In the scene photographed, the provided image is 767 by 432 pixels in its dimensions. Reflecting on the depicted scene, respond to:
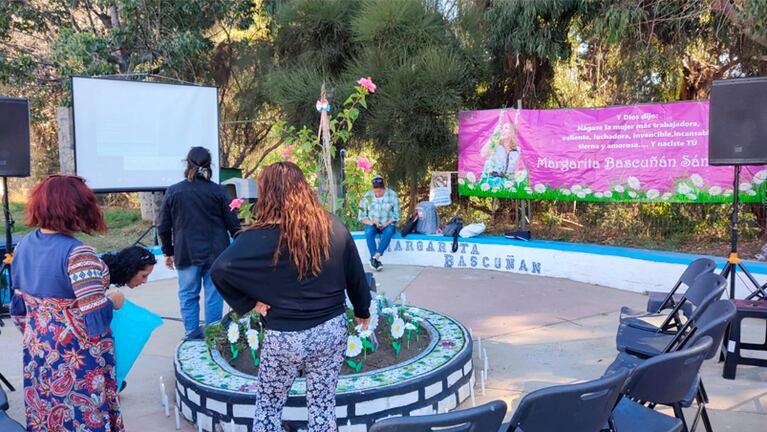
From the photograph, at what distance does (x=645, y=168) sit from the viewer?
702 centimetres

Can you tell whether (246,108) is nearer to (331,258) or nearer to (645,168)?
(645,168)

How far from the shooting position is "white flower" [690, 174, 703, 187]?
6671 mm

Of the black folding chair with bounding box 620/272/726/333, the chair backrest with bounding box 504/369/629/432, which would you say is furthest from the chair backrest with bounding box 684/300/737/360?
the chair backrest with bounding box 504/369/629/432

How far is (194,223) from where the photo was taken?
422cm

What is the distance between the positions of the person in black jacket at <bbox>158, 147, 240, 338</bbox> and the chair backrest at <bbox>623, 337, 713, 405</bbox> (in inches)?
116

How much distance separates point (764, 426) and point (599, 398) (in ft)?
5.77

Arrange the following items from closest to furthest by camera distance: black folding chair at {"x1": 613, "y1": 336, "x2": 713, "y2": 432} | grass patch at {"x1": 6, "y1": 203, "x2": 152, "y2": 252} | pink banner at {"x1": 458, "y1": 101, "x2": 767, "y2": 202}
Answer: black folding chair at {"x1": 613, "y1": 336, "x2": 713, "y2": 432}
pink banner at {"x1": 458, "y1": 101, "x2": 767, "y2": 202}
grass patch at {"x1": 6, "y1": 203, "x2": 152, "y2": 252}

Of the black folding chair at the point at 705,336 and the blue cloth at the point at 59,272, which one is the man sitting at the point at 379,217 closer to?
the black folding chair at the point at 705,336

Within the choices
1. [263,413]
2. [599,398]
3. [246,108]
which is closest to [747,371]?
[599,398]

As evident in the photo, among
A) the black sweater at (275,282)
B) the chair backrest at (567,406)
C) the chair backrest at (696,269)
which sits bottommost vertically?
the chair backrest at (567,406)

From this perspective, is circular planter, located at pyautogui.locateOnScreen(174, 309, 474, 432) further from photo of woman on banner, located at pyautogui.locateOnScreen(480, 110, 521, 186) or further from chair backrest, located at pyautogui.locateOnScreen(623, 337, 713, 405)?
photo of woman on banner, located at pyautogui.locateOnScreen(480, 110, 521, 186)

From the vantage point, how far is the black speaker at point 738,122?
15.0 feet

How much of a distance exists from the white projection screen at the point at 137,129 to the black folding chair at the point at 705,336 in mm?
5862

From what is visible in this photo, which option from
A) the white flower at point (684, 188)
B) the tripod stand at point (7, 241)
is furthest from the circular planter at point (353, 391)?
the white flower at point (684, 188)
